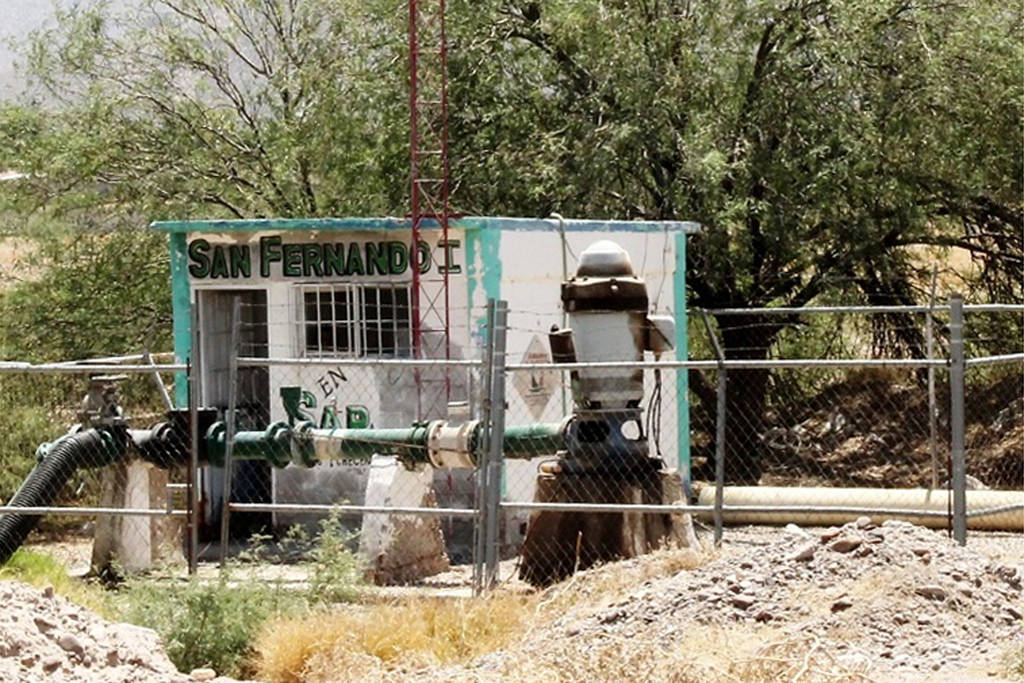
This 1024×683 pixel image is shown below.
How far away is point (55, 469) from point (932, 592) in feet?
22.5

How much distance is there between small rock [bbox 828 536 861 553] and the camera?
1086 centimetres

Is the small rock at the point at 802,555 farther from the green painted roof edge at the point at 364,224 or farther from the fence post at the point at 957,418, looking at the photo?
the green painted roof edge at the point at 364,224

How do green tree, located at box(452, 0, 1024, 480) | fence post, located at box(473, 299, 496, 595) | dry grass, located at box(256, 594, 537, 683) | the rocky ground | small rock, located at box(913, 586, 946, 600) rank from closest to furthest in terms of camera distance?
the rocky ground < dry grass, located at box(256, 594, 537, 683) < small rock, located at box(913, 586, 946, 600) < fence post, located at box(473, 299, 496, 595) < green tree, located at box(452, 0, 1024, 480)

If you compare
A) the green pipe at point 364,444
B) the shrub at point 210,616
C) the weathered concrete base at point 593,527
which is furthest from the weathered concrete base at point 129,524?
the shrub at point 210,616

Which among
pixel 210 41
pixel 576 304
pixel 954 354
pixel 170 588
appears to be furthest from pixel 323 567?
pixel 210 41

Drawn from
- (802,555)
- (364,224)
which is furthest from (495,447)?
(364,224)

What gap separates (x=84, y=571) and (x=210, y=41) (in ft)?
30.8

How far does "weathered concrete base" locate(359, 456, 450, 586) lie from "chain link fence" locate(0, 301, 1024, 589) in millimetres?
18

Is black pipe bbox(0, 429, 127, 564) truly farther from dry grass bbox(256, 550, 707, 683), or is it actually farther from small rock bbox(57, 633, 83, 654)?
small rock bbox(57, 633, 83, 654)

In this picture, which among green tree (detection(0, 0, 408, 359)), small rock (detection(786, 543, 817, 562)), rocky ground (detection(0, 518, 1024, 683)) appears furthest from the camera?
green tree (detection(0, 0, 408, 359))

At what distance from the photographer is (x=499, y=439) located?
496 inches

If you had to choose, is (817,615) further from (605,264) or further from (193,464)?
(193,464)

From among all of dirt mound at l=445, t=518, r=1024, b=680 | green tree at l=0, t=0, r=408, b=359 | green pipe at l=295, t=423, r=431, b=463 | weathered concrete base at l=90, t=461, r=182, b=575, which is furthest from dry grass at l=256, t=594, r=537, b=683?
green tree at l=0, t=0, r=408, b=359

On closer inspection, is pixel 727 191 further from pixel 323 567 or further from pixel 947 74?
pixel 323 567
